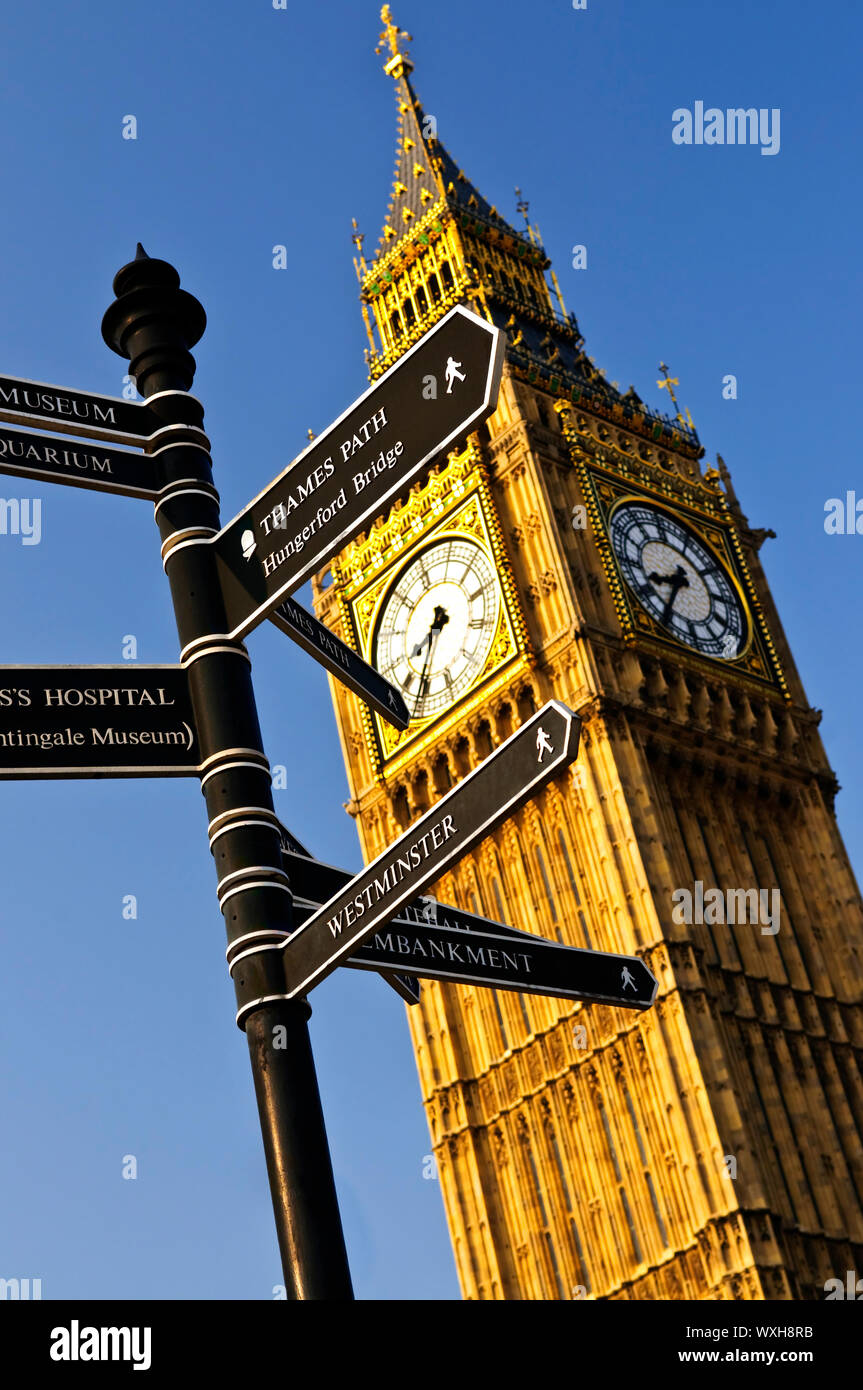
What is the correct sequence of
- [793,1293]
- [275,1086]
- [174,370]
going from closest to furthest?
[275,1086], [174,370], [793,1293]

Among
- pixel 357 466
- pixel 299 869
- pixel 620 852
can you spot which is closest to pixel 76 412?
pixel 357 466

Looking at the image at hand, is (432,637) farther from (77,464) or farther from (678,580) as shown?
(77,464)

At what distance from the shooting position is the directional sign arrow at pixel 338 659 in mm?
7312

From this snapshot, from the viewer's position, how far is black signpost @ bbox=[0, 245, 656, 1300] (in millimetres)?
6242

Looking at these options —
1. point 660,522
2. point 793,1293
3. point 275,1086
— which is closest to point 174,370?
point 275,1086

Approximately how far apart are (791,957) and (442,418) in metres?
Answer: 36.7

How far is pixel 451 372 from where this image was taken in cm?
665

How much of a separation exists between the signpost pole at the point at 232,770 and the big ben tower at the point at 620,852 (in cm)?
2940

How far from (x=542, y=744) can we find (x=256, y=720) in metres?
1.15

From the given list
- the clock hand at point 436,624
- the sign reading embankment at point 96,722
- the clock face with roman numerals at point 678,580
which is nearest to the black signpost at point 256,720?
the sign reading embankment at point 96,722

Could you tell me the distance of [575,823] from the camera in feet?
133

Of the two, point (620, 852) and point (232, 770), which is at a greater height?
point (620, 852)

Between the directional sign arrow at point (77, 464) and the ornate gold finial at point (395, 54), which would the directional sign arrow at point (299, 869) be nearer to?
the directional sign arrow at point (77, 464)
